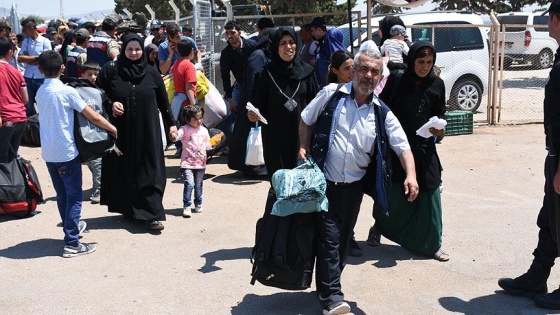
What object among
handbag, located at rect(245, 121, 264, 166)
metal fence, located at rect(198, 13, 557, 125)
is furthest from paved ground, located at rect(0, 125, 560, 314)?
metal fence, located at rect(198, 13, 557, 125)

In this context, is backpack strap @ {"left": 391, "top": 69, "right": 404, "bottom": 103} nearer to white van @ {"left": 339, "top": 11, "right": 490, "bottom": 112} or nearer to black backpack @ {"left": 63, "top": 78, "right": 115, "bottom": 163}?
black backpack @ {"left": 63, "top": 78, "right": 115, "bottom": 163}

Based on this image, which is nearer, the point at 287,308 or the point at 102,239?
the point at 287,308

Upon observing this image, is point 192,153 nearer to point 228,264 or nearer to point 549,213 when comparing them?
point 228,264

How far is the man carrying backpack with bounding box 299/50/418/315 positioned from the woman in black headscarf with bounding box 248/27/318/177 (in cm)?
104

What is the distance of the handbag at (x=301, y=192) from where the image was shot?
4922mm

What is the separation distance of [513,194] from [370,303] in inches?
154

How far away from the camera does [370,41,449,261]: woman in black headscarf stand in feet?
20.4

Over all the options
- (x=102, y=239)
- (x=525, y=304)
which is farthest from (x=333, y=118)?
(x=102, y=239)

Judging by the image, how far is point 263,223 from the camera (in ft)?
17.2

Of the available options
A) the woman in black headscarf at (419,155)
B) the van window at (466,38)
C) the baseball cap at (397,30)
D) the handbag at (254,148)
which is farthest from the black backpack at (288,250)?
the van window at (466,38)

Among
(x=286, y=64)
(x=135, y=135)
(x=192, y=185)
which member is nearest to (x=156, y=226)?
(x=192, y=185)

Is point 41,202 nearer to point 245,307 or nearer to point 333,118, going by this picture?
point 245,307

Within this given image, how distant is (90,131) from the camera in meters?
6.50

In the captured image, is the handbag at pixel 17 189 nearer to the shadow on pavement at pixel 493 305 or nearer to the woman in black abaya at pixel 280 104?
the woman in black abaya at pixel 280 104
